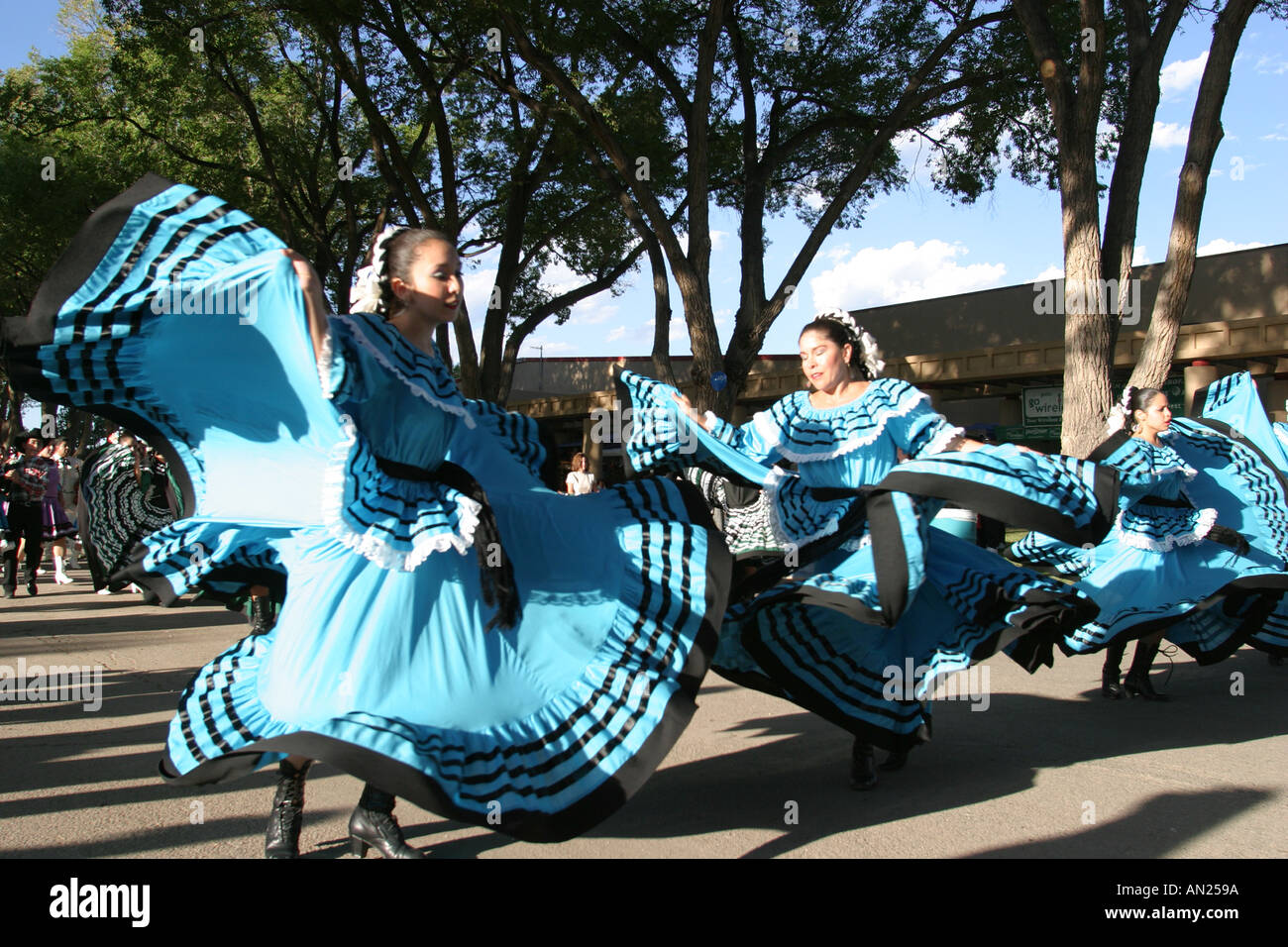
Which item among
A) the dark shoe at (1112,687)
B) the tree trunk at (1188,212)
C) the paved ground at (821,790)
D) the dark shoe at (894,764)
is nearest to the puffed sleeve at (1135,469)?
the dark shoe at (1112,687)

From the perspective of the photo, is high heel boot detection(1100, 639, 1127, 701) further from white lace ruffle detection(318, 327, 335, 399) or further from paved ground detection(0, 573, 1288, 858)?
white lace ruffle detection(318, 327, 335, 399)

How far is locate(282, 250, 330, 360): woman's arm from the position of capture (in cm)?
298

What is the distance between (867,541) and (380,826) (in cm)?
221

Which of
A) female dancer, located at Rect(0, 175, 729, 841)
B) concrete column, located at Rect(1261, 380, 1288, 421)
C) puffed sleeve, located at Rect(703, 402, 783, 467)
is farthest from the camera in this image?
concrete column, located at Rect(1261, 380, 1288, 421)

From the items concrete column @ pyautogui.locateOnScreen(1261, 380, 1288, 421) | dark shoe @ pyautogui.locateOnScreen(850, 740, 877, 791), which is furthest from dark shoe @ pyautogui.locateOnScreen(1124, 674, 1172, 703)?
concrete column @ pyautogui.locateOnScreen(1261, 380, 1288, 421)

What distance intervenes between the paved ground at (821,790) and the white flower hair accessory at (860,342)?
1751mm

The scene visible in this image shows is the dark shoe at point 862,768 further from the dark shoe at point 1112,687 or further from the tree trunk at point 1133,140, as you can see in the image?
the tree trunk at point 1133,140

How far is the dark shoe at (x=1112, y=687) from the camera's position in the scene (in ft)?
19.3

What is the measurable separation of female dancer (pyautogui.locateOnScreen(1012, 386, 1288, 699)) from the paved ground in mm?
391

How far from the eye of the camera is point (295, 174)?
59.6 ft

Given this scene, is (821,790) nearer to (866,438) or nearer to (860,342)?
(866,438)

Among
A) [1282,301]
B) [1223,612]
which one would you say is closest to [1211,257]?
[1282,301]

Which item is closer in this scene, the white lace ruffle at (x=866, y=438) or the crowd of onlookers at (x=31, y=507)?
the white lace ruffle at (x=866, y=438)
